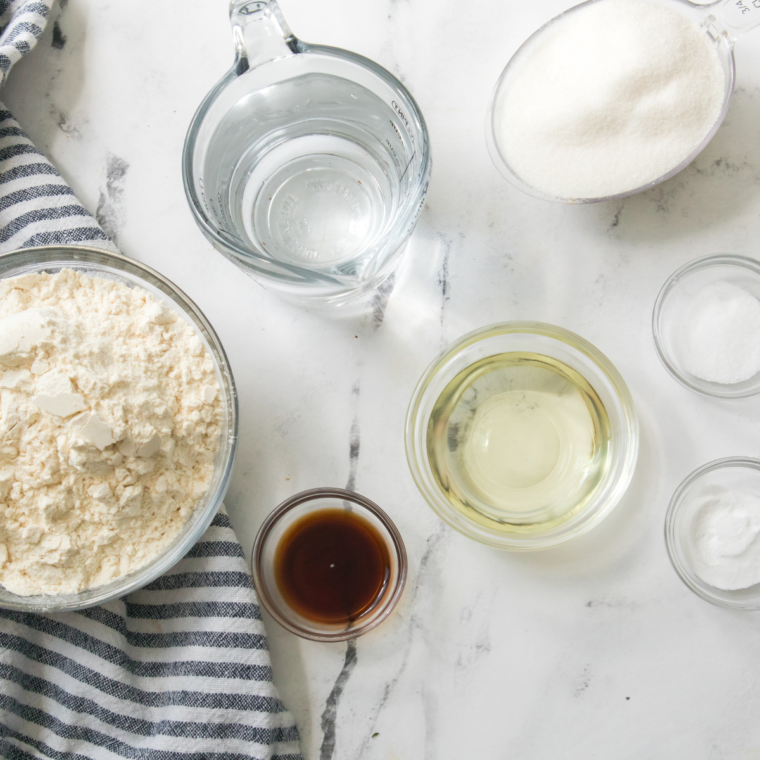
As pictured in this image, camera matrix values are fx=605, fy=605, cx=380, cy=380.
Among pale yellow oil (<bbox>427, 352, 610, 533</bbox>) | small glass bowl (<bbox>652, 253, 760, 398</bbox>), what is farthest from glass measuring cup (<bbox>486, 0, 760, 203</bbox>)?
pale yellow oil (<bbox>427, 352, 610, 533</bbox>)

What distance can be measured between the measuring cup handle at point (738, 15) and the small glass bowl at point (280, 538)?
1.01 m

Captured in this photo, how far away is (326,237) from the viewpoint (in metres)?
1.10

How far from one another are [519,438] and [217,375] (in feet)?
1.81

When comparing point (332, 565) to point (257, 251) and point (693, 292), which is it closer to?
point (257, 251)

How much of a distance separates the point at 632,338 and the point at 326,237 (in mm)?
592

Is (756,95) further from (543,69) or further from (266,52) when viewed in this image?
(266,52)

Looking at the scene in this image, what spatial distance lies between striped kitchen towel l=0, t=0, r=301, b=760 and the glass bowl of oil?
405 mm

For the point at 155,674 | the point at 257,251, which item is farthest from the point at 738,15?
the point at 155,674

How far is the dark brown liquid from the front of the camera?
1.10 m

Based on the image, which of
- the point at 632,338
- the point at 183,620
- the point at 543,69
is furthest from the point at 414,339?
the point at 183,620

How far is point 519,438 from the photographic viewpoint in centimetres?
112

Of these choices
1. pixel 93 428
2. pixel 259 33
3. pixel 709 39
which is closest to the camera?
pixel 93 428

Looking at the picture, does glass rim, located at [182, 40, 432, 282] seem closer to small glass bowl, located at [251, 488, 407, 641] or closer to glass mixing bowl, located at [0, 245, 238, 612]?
glass mixing bowl, located at [0, 245, 238, 612]

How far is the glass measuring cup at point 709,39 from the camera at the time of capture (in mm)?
1010
